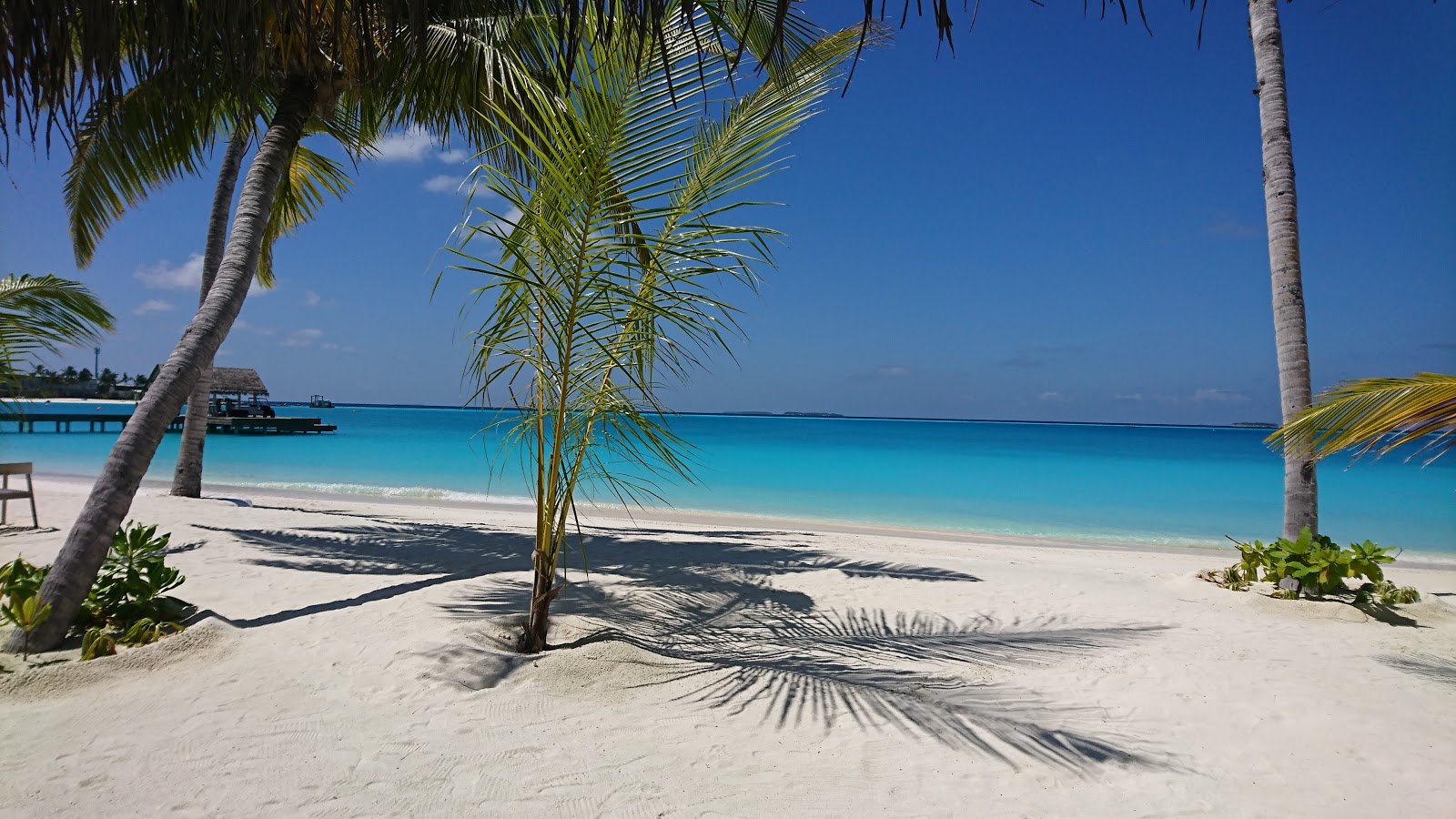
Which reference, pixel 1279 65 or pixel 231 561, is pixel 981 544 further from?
pixel 231 561

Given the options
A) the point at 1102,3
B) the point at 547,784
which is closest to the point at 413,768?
the point at 547,784

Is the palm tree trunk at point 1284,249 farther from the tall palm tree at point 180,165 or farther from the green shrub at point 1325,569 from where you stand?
the tall palm tree at point 180,165

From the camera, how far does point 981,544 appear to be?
10023mm

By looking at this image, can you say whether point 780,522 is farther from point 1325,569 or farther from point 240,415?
point 240,415

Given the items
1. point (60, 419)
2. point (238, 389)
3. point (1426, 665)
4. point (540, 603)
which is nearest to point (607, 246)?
point (540, 603)

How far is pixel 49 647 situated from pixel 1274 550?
752 cm

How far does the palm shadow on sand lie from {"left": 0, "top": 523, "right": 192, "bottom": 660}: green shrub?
444 millimetres

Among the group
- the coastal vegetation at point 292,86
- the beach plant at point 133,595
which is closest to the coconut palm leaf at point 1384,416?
the coastal vegetation at point 292,86

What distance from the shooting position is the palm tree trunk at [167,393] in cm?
342

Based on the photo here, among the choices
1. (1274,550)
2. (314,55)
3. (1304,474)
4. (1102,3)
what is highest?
(314,55)

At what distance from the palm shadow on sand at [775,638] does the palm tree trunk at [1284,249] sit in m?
2.25

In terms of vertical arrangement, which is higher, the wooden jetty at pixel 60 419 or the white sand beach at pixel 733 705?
the wooden jetty at pixel 60 419

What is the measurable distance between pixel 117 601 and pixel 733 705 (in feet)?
Result: 10.4

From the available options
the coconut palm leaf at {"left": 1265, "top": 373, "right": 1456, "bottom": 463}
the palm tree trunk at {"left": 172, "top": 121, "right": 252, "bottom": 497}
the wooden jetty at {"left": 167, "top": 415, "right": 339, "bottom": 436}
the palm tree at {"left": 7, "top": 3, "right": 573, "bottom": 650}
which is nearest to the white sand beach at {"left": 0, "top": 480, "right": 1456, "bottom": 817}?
the palm tree at {"left": 7, "top": 3, "right": 573, "bottom": 650}
